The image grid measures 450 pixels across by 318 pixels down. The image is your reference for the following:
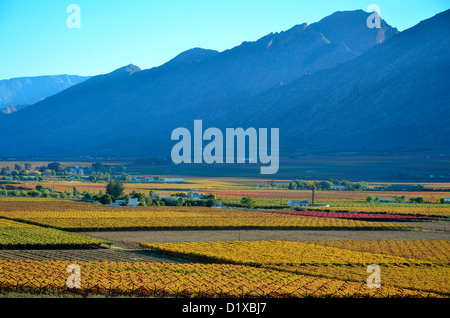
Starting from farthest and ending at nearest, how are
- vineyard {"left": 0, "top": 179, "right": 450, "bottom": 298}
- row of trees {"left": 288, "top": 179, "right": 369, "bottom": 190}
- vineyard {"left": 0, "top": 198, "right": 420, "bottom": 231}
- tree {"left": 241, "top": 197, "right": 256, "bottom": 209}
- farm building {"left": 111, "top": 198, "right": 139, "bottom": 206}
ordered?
row of trees {"left": 288, "top": 179, "right": 369, "bottom": 190}
farm building {"left": 111, "top": 198, "right": 139, "bottom": 206}
tree {"left": 241, "top": 197, "right": 256, "bottom": 209}
vineyard {"left": 0, "top": 198, "right": 420, "bottom": 231}
vineyard {"left": 0, "top": 179, "right": 450, "bottom": 298}

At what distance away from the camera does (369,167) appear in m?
177

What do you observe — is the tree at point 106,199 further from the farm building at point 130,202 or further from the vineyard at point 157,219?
the vineyard at point 157,219

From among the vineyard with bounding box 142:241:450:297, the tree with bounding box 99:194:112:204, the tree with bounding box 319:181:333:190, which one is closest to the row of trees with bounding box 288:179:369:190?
the tree with bounding box 319:181:333:190

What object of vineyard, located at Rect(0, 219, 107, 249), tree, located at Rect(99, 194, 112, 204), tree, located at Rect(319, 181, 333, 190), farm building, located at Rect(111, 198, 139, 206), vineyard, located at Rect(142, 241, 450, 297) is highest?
tree, located at Rect(319, 181, 333, 190)

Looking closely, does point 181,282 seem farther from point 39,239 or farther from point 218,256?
point 39,239

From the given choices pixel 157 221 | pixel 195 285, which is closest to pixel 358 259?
pixel 195 285

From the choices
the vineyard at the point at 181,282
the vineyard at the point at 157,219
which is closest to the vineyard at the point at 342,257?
the vineyard at the point at 181,282

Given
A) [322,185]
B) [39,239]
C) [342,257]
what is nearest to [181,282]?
[342,257]

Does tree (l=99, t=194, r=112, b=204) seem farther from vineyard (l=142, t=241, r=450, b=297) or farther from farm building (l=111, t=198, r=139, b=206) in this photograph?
vineyard (l=142, t=241, r=450, b=297)

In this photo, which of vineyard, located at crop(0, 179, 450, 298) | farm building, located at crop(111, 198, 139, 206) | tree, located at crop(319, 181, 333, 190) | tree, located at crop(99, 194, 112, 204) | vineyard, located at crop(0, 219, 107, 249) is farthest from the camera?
tree, located at crop(319, 181, 333, 190)

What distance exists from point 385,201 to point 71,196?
51.3 meters

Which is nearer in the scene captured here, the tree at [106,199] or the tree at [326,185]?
the tree at [106,199]

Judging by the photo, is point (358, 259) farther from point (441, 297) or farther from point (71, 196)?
point (71, 196)

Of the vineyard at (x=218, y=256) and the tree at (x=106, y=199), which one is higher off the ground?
the tree at (x=106, y=199)
